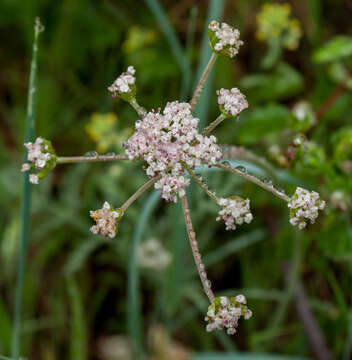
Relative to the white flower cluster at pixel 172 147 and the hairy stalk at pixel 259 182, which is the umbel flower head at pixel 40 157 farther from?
the hairy stalk at pixel 259 182

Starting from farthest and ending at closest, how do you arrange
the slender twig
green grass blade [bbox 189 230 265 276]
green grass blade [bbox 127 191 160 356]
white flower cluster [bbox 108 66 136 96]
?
green grass blade [bbox 189 230 265 276] < the slender twig < green grass blade [bbox 127 191 160 356] < white flower cluster [bbox 108 66 136 96]

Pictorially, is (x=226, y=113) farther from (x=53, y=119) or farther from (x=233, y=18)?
(x=53, y=119)

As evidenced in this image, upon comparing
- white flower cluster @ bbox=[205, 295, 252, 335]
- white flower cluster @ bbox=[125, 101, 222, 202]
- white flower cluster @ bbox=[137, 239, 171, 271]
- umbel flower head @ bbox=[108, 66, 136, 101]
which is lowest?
white flower cluster @ bbox=[205, 295, 252, 335]

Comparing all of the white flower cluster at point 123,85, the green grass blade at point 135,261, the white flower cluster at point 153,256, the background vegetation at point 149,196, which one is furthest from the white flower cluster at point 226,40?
the white flower cluster at point 153,256

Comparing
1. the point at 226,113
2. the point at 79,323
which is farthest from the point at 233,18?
the point at 79,323

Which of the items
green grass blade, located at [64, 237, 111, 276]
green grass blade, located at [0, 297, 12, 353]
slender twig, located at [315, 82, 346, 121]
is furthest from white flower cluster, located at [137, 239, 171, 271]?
slender twig, located at [315, 82, 346, 121]

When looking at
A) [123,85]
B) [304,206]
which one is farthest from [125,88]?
[304,206]

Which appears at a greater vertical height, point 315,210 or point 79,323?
point 79,323

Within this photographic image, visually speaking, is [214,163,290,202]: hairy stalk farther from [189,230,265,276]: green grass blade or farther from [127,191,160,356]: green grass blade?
[189,230,265,276]: green grass blade
